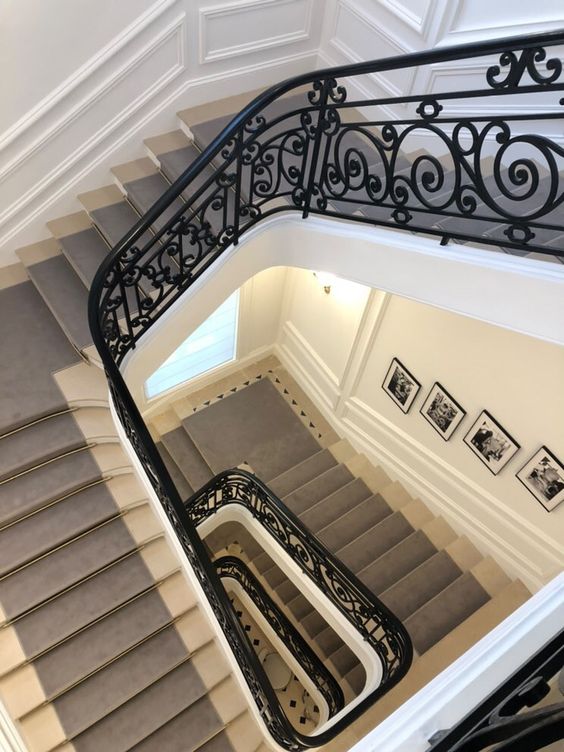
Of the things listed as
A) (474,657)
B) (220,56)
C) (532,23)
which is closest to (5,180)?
(220,56)

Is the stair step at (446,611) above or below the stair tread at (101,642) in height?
below

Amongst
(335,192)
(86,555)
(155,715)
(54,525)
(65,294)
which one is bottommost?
(155,715)

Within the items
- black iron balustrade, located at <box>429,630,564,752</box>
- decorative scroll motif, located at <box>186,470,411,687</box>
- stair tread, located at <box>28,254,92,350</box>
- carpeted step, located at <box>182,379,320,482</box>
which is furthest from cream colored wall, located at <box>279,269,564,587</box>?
black iron balustrade, located at <box>429,630,564,752</box>

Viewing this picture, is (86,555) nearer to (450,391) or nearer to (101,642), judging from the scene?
(101,642)

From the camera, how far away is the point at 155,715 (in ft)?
13.8

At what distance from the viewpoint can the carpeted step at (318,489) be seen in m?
7.29

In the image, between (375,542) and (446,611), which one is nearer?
(446,611)

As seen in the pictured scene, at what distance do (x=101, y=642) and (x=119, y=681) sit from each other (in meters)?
0.32

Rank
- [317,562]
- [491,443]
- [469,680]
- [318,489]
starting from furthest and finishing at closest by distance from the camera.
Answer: [318,489] → [491,443] → [317,562] → [469,680]

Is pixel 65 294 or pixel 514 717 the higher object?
pixel 65 294

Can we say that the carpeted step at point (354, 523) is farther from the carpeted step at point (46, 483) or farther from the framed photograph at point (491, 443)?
the carpeted step at point (46, 483)

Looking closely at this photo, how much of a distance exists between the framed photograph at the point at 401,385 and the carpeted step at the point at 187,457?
2817 mm

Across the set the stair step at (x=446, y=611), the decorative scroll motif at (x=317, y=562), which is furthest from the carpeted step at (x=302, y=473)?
the stair step at (x=446, y=611)

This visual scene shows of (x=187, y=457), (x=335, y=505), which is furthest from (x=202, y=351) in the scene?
(x=335, y=505)
